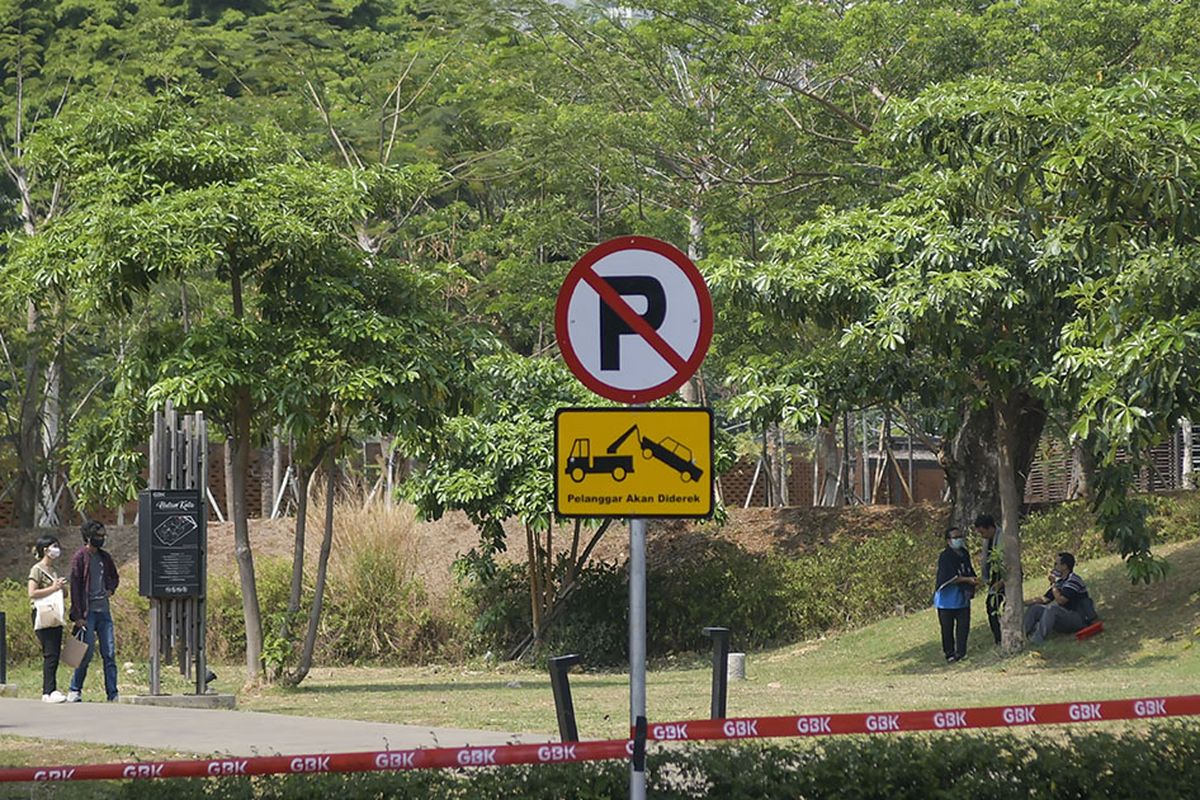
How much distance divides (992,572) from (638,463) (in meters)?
15.6

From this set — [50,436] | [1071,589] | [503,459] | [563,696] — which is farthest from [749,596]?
[563,696]

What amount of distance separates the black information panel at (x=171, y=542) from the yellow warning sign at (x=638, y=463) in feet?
35.2

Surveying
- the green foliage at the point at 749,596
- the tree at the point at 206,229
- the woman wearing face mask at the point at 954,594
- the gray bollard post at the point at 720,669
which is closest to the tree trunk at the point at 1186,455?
the green foliage at the point at 749,596

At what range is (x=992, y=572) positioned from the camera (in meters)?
21.6

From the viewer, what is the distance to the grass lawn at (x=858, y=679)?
15.2 m

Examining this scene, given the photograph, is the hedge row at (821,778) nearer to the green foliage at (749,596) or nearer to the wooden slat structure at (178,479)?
the wooden slat structure at (178,479)

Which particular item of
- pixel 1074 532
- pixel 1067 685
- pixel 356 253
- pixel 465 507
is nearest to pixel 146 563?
pixel 356 253

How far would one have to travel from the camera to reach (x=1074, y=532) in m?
25.4

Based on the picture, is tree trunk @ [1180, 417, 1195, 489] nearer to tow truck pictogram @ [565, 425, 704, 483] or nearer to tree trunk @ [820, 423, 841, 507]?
tree trunk @ [820, 423, 841, 507]

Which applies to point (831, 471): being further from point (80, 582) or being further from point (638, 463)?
point (638, 463)

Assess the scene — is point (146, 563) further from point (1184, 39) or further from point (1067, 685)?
point (1184, 39)

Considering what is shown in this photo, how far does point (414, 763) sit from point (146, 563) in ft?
31.3

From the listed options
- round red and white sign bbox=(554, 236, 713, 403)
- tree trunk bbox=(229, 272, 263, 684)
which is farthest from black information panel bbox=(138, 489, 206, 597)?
round red and white sign bbox=(554, 236, 713, 403)

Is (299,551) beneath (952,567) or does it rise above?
above
